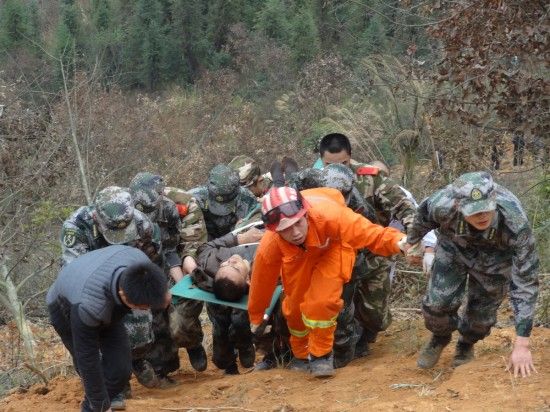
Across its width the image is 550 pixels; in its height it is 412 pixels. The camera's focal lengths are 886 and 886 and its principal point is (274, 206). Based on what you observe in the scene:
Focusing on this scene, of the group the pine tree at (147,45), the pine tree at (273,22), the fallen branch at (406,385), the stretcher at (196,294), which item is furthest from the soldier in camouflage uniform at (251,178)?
the pine tree at (147,45)

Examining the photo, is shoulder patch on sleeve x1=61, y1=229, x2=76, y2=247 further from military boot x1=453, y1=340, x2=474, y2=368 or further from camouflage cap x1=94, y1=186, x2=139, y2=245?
military boot x1=453, y1=340, x2=474, y2=368

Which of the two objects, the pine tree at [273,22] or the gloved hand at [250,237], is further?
the pine tree at [273,22]

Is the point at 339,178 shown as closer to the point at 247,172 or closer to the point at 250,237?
the point at 250,237

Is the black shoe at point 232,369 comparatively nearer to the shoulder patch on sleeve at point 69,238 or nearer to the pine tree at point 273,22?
the shoulder patch on sleeve at point 69,238

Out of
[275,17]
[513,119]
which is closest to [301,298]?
[513,119]

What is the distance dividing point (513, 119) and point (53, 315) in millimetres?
4096

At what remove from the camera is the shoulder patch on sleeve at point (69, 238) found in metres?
6.05

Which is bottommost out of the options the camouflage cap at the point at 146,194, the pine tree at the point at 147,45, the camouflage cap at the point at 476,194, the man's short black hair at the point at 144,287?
the pine tree at the point at 147,45

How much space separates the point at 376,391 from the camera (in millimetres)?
5684

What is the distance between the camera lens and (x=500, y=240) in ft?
17.7

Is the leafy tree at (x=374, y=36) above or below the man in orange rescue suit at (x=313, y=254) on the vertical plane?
below

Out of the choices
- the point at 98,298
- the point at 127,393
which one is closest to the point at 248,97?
the point at 127,393

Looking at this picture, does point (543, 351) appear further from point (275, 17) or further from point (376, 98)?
point (275, 17)

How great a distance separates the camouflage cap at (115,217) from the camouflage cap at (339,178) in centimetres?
147
